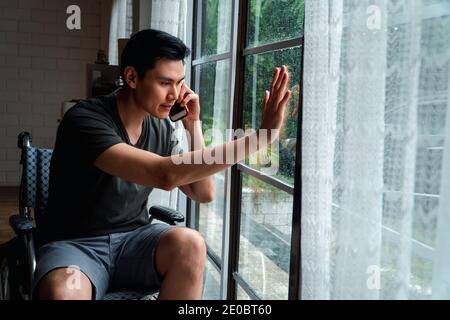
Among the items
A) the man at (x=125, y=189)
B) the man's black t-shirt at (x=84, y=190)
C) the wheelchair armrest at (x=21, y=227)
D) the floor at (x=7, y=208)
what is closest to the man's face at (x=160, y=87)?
the man at (x=125, y=189)

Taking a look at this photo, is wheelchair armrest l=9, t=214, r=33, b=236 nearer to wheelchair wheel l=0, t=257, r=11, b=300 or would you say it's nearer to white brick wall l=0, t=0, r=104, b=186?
wheelchair wheel l=0, t=257, r=11, b=300

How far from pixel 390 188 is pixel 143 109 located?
87cm

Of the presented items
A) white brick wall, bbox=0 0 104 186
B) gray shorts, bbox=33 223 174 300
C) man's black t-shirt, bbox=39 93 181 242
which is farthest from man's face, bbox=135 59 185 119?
white brick wall, bbox=0 0 104 186

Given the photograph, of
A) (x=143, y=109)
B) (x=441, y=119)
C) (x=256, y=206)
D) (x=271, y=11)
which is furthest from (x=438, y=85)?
(x=256, y=206)

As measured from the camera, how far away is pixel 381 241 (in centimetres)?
95

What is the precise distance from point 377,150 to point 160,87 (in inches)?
30.2

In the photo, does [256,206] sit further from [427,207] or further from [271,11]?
[427,207]

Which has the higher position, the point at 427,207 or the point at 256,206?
the point at 427,207

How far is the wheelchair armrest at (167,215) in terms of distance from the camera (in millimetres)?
1740

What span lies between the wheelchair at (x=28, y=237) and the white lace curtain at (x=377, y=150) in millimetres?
703

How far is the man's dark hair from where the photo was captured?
4.86 ft

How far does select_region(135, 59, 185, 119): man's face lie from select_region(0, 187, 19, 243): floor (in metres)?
2.74

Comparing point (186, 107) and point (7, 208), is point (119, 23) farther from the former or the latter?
point (186, 107)

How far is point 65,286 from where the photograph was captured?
1.25 m
